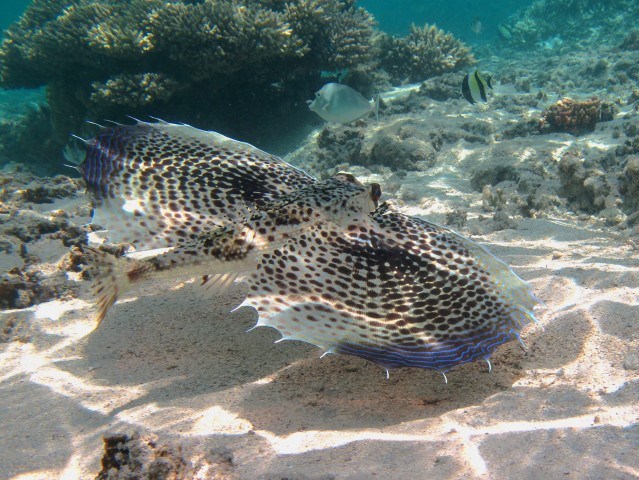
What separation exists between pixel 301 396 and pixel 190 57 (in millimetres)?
10526

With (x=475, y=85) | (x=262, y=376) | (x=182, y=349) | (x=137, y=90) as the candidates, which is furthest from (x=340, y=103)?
(x=262, y=376)

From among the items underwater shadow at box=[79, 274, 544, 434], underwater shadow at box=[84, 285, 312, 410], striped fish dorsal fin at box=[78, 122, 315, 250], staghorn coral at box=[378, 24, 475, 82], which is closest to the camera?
underwater shadow at box=[79, 274, 544, 434]

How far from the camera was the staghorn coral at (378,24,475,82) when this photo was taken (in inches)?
633

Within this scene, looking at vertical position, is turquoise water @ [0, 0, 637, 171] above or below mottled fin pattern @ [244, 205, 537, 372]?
above

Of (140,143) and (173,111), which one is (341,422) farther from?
(173,111)

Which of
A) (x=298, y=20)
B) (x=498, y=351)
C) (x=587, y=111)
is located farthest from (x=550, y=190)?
(x=298, y=20)

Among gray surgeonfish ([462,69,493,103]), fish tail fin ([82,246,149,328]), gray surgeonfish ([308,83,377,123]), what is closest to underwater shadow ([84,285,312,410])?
→ fish tail fin ([82,246,149,328])

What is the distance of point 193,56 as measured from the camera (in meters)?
10.9

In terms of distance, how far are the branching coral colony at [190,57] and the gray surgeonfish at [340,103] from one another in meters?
3.03

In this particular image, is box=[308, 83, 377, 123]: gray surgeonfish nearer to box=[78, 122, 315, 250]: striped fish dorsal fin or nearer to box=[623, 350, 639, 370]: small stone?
box=[78, 122, 315, 250]: striped fish dorsal fin

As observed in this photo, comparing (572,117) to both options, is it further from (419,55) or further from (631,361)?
(631,361)

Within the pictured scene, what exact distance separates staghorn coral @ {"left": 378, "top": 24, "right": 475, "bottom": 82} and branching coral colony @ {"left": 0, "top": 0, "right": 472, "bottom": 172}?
2555mm

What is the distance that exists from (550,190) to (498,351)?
16.7 ft

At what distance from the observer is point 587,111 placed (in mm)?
10031
